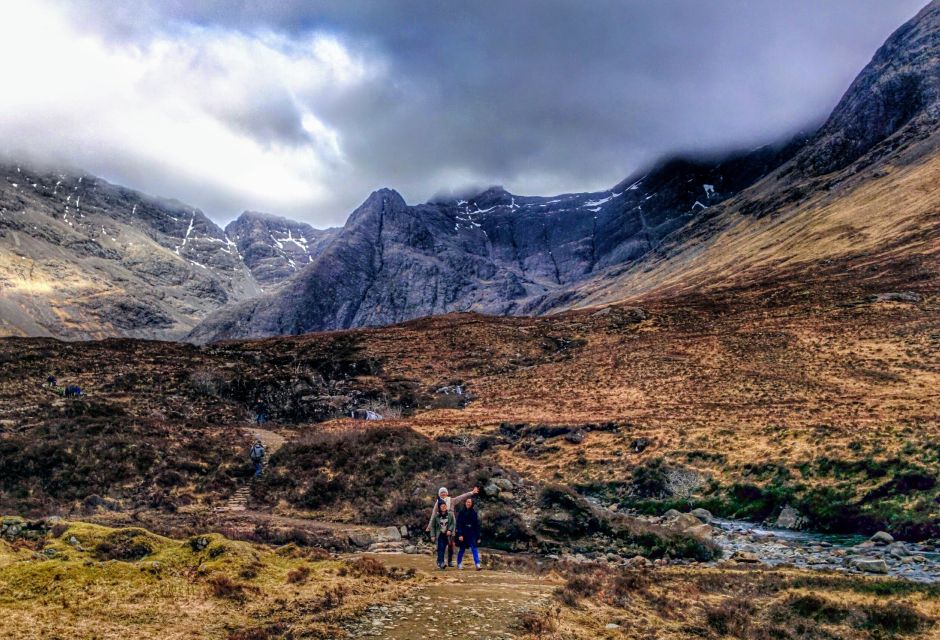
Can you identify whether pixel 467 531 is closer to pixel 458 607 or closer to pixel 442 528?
pixel 442 528

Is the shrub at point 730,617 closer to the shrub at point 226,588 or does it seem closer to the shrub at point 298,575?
the shrub at point 298,575

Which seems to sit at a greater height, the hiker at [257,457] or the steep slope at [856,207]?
the steep slope at [856,207]

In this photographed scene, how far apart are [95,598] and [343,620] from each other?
487 cm

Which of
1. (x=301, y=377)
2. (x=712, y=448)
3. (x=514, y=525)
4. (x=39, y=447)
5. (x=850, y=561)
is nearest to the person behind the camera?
(x=850, y=561)

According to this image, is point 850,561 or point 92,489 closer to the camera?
point 850,561

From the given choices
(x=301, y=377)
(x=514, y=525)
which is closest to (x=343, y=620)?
(x=514, y=525)

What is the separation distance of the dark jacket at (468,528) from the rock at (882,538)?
17892 millimetres

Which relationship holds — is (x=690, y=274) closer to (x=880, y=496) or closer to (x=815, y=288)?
(x=815, y=288)

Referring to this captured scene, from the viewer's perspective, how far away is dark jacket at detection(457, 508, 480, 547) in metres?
17.4

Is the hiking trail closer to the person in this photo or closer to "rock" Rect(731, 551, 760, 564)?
the person

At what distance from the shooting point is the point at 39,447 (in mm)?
28297

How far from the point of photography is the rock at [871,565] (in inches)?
766

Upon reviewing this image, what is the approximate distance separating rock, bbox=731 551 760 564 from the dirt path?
976 cm

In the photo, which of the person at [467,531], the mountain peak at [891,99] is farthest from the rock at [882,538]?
the mountain peak at [891,99]
